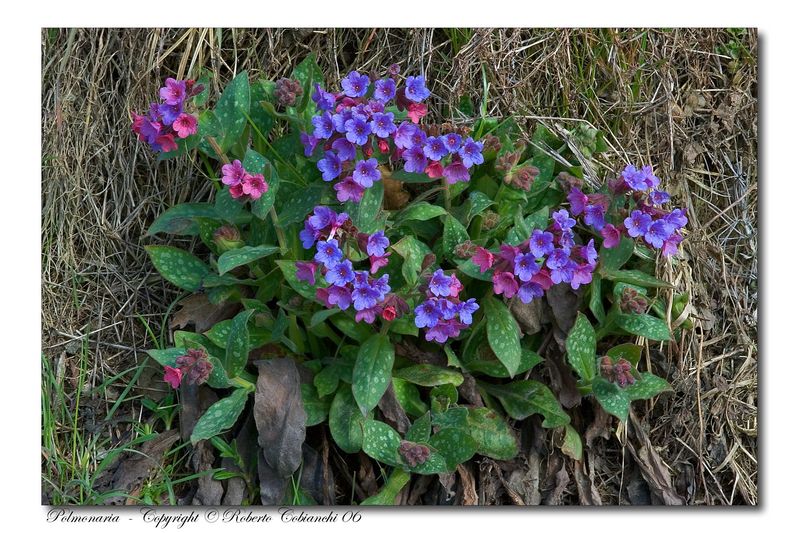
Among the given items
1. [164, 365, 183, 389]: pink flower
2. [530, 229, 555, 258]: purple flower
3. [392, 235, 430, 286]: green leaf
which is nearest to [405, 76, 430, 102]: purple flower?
[392, 235, 430, 286]: green leaf

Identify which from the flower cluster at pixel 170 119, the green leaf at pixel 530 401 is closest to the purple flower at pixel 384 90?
the flower cluster at pixel 170 119

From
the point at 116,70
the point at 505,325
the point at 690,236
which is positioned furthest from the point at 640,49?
the point at 116,70

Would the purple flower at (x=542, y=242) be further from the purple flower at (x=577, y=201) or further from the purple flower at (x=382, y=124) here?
the purple flower at (x=382, y=124)

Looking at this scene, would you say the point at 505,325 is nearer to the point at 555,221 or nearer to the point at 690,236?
the point at 555,221

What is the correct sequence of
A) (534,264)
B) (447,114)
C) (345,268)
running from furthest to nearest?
(447,114) → (534,264) → (345,268)

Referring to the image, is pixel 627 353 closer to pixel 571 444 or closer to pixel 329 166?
pixel 571 444

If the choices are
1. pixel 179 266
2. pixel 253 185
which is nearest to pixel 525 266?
pixel 253 185
